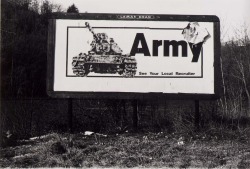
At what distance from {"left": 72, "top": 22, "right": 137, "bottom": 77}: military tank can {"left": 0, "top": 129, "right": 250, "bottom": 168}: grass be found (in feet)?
5.68

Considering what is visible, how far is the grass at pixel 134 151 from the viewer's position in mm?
6750

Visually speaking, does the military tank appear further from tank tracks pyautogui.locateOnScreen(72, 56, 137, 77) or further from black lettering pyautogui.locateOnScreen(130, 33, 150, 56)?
black lettering pyautogui.locateOnScreen(130, 33, 150, 56)

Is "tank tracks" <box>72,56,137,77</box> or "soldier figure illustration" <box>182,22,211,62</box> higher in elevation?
"soldier figure illustration" <box>182,22,211,62</box>

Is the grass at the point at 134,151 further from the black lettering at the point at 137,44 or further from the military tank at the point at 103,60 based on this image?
the black lettering at the point at 137,44

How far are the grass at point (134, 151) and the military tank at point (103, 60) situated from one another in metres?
1.73

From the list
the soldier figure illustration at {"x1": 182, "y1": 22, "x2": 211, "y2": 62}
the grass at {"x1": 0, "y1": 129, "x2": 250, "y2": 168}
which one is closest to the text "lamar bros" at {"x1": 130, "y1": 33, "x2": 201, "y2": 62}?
the soldier figure illustration at {"x1": 182, "y1": 22, "x2": 211, "y2": 62}

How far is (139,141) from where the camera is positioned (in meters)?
8.62

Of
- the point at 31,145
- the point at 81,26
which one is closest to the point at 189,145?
the point at 31,145

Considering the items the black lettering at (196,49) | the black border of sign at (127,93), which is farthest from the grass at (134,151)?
the black lettering at (196,49)

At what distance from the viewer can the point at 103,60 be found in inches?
394

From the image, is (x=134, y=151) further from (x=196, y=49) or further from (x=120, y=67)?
(x=196, y=49)

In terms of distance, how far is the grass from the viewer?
6.75 meters

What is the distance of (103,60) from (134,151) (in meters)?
3.20

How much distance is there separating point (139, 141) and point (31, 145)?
2405 millimetres
